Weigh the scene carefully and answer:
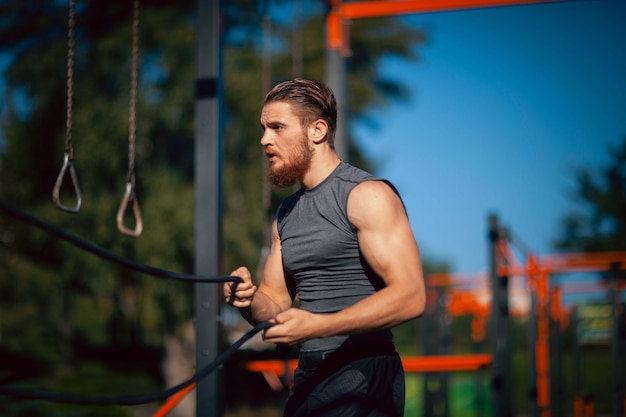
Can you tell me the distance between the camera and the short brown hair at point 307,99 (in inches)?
95.7

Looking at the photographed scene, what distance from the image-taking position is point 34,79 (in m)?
12.9

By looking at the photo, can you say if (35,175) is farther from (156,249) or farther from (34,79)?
(156,249)

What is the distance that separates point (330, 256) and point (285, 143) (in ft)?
1.25

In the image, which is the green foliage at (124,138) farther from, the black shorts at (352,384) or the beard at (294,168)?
the black shorts at (352,384)

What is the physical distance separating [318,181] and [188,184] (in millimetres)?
10624

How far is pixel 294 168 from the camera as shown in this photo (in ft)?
7.95

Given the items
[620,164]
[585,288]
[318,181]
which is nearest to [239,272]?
[318,181]

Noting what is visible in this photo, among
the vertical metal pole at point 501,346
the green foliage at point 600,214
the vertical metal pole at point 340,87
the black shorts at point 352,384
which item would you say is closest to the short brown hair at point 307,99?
the black shorts at point 352,384

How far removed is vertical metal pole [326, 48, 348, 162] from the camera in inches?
203

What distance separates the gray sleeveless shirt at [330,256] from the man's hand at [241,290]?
0.14 m

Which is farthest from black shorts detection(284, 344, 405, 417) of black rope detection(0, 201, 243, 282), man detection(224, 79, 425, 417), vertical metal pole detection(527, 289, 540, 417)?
vertical metal pole detection(527, 289, 540, 417)

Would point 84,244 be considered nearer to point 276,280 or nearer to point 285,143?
point 285,143

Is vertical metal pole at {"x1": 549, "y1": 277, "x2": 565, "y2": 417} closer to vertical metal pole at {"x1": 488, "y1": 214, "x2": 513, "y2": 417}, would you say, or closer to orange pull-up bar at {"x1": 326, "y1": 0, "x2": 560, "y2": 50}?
vertical metal pole at {"x1": 488, "y1": 214, "x2": 513, "y2": 417}

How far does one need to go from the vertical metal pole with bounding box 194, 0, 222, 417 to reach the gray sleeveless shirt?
0.99 m
